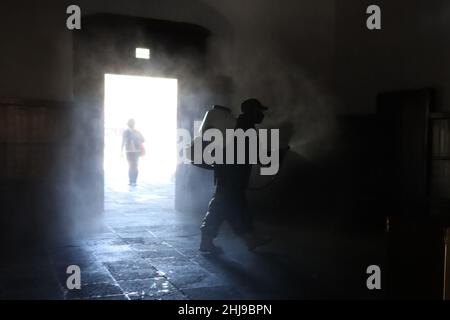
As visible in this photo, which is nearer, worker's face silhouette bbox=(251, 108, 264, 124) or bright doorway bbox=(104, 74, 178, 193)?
worker's face silhouette bbox=(251, 108, 264, 124)

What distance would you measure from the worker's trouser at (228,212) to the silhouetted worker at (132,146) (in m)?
6.32

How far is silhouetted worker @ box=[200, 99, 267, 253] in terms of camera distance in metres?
5.54

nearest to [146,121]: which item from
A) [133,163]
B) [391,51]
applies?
[133,163]

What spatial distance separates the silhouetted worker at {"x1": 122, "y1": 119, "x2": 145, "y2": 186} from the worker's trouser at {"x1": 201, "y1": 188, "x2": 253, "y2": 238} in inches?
249

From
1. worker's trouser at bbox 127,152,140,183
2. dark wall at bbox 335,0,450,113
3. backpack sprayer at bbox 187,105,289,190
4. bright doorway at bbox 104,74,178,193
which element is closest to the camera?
backpack sprayer at bbox 187,105,289,190

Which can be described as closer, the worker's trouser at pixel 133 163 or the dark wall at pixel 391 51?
the dark wall at pixel 391 51

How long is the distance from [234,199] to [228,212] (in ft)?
0.57

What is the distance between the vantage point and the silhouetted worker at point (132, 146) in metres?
11.6

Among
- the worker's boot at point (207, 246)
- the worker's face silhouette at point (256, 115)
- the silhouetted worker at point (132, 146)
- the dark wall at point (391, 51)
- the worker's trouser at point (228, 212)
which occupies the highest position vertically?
the dark wall at point (391, 51)

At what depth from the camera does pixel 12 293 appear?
13.6 feet

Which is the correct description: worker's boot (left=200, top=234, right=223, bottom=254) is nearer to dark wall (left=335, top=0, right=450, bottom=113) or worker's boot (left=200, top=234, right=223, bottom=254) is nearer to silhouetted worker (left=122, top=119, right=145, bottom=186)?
dark wall (left=335, top=0, right=450, bottom=113)

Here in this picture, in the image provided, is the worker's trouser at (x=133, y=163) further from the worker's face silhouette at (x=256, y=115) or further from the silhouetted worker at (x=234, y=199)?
the worker's face silhouette at (x=256, y=115)

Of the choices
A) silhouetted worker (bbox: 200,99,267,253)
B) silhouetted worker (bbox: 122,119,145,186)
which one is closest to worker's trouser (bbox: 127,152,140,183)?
silhouetted worker (bbox: 122,119,145,186)

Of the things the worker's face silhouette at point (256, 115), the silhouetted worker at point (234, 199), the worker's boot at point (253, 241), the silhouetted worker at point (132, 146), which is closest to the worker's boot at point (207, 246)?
the silhouetted worker at point (234, 199)
